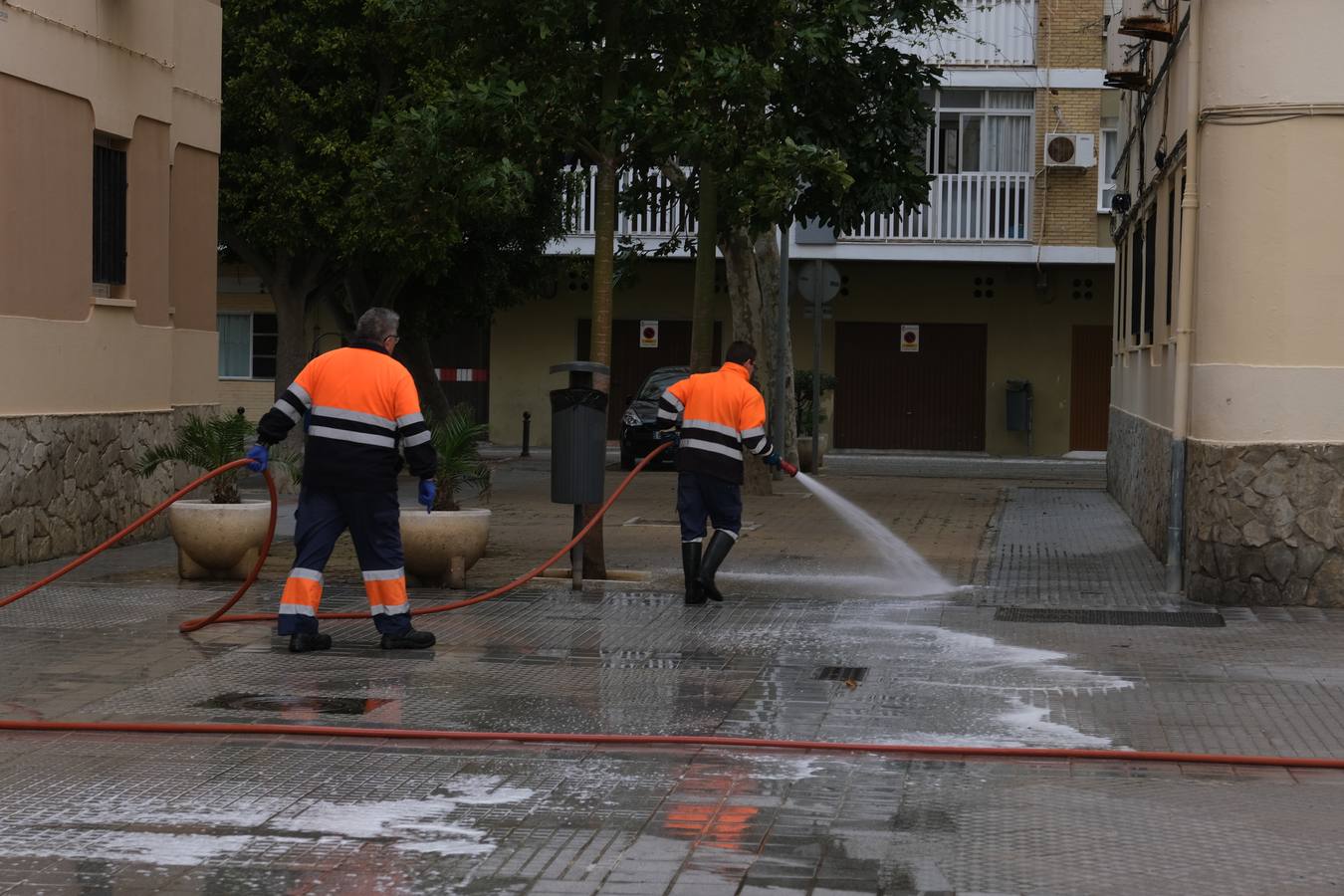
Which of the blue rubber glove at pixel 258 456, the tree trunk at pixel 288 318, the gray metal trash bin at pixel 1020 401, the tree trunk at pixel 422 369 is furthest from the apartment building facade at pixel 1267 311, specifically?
the gray metal trash bin at pixel 1020 401

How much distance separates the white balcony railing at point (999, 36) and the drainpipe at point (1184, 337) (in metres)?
21.3

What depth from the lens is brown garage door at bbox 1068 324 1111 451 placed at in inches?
1393

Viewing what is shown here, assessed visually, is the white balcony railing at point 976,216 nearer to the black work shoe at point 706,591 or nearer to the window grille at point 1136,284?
the window grille at point 1136,284

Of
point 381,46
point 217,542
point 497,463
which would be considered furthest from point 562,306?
point 217,542

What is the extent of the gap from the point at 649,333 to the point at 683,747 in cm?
2914

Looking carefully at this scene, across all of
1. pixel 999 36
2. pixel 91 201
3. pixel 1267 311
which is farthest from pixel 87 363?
pixel 999 36

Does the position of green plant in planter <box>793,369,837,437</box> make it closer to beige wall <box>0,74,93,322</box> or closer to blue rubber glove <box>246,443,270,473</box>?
beige wall <box>0,74,93,322</box>

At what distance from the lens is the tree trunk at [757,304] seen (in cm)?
2241

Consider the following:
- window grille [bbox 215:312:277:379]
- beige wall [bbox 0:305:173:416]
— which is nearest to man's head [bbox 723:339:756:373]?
beige wall [bbox 0:305:173:416]

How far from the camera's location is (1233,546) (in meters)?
12.3

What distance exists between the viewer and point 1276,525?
40.0 ft

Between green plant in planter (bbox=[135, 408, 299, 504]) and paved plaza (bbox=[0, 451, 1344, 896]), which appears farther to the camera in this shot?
green plant in planter (bbox=[135, 408, 299, 504])

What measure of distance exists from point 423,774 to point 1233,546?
22.6 feet

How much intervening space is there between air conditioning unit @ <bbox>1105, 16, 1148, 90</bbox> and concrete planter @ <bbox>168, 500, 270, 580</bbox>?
10.1 meters
